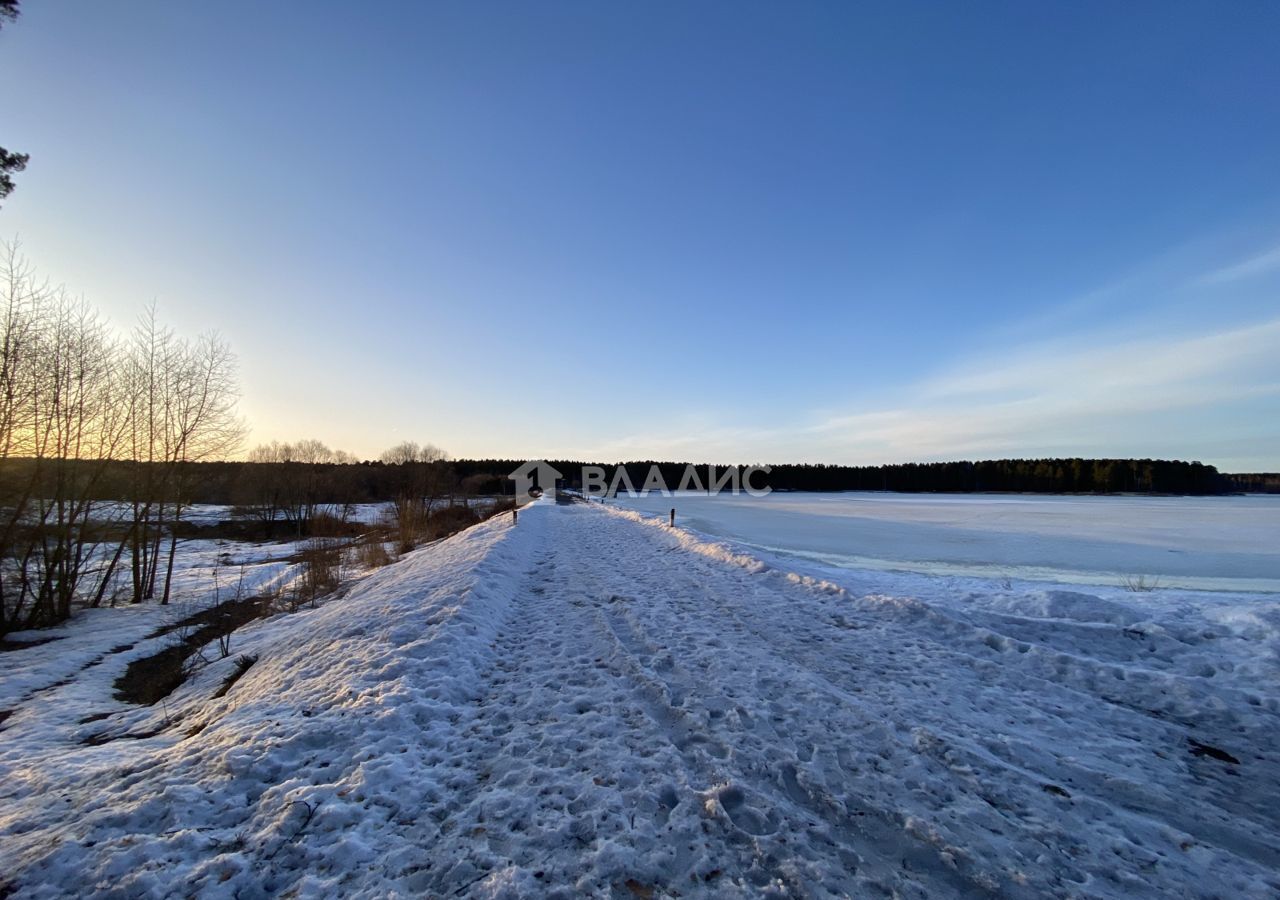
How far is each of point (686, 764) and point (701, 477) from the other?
5336 inches

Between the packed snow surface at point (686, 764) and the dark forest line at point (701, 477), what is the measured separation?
15.8 m

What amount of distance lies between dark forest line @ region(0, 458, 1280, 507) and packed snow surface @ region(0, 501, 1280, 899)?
15.8 metres

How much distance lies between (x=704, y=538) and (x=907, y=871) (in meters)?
15.9

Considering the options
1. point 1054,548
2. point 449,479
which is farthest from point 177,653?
point 449,479

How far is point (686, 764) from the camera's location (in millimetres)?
4199

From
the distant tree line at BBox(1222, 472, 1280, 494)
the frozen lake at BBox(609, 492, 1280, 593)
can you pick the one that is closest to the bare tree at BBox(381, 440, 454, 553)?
the frozen lake at BBox(609, 492, 1280, 593)

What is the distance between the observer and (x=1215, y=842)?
3426mm

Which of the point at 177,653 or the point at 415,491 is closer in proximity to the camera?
the point at 177,653

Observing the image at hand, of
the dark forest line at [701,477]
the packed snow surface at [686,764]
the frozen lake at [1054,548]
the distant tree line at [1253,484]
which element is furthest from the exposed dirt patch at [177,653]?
the distant tree line at [1253,484]

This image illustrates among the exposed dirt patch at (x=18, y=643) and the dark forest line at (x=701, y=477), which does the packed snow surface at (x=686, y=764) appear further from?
the dark forest line at (x=701, y=477)

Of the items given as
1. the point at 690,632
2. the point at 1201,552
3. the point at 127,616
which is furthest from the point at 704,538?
the point at 1201,552

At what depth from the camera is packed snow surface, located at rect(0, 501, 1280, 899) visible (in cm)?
310

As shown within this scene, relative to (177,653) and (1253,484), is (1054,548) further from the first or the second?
(1253,484)

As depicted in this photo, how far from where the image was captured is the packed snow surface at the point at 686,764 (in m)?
3.10
